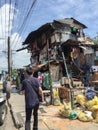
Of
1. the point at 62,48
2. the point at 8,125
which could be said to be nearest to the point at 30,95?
the point at 8,125

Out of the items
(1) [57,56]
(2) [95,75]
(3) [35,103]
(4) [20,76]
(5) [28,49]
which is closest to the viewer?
(3) [35,103]

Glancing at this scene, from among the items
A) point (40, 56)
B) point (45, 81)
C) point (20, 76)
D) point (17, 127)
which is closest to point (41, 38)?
point (40, 56)

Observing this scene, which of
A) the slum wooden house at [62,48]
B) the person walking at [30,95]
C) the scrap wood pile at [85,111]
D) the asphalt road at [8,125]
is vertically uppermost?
the slum wooden house at [62,48]

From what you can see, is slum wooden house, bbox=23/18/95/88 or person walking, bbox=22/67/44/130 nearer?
person walking, bbox=22/67/44/130

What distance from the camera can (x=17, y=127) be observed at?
9.41 metres

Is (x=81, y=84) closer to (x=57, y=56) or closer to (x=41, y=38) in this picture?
(x=57, y=56)

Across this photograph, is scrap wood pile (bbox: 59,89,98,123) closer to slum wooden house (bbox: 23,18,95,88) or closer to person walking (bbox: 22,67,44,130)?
person walking (bbox: 22,67,44,130)

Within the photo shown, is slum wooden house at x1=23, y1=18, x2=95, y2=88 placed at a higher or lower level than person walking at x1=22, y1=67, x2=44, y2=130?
higher

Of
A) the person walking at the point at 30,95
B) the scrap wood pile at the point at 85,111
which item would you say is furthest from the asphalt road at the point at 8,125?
the scrap wood pile at the point at 85,111

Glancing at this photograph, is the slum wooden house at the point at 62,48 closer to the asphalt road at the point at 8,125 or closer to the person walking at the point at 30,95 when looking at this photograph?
the asphalt road at the point at 8,125

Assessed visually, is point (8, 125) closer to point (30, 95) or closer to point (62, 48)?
point (30, 95)

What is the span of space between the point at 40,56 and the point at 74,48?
6.63 metres

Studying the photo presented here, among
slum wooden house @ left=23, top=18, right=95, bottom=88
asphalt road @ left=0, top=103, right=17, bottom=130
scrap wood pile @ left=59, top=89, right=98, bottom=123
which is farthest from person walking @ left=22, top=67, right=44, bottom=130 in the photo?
slum wooden house @ left=23, top=18, right=95, bottom=88

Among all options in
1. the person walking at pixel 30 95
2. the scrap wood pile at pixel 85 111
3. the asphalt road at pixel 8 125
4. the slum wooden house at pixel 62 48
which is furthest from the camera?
the slum wooden house at pixel 62 48
